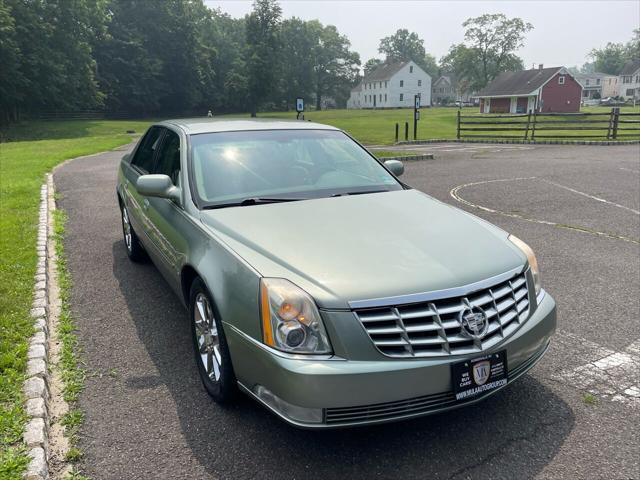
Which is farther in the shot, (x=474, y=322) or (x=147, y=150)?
(x=147, y=150)

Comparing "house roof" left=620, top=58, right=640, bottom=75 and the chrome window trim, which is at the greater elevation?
"house roof" left=620, top=58, right=640, bottom=75

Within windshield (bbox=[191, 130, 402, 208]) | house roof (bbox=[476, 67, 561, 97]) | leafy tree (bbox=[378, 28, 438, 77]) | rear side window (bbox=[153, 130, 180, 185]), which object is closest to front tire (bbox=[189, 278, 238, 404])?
windshield (bbox=[191, 130, 402, 208])

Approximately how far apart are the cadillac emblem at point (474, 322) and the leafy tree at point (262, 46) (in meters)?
66.1

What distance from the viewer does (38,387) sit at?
316 cm

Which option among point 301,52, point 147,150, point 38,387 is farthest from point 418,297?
point 301,52

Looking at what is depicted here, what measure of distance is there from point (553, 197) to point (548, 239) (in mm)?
3406

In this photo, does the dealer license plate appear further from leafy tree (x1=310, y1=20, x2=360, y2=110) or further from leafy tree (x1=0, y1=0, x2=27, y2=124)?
leafy tree (x1=310, y1=20, x2=360, y2=110)

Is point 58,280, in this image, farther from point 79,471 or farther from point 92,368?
point 79,471

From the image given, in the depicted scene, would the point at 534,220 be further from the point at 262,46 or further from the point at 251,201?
the point at 262,46

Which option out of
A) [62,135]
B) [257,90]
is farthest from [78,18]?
[257,90]

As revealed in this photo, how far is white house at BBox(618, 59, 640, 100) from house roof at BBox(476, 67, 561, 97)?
40102 mm

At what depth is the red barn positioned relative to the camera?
63884 mm

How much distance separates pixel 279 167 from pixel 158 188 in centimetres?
92

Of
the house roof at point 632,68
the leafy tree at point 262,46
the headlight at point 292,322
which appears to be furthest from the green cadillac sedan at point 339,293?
the house roof at point 632,68
